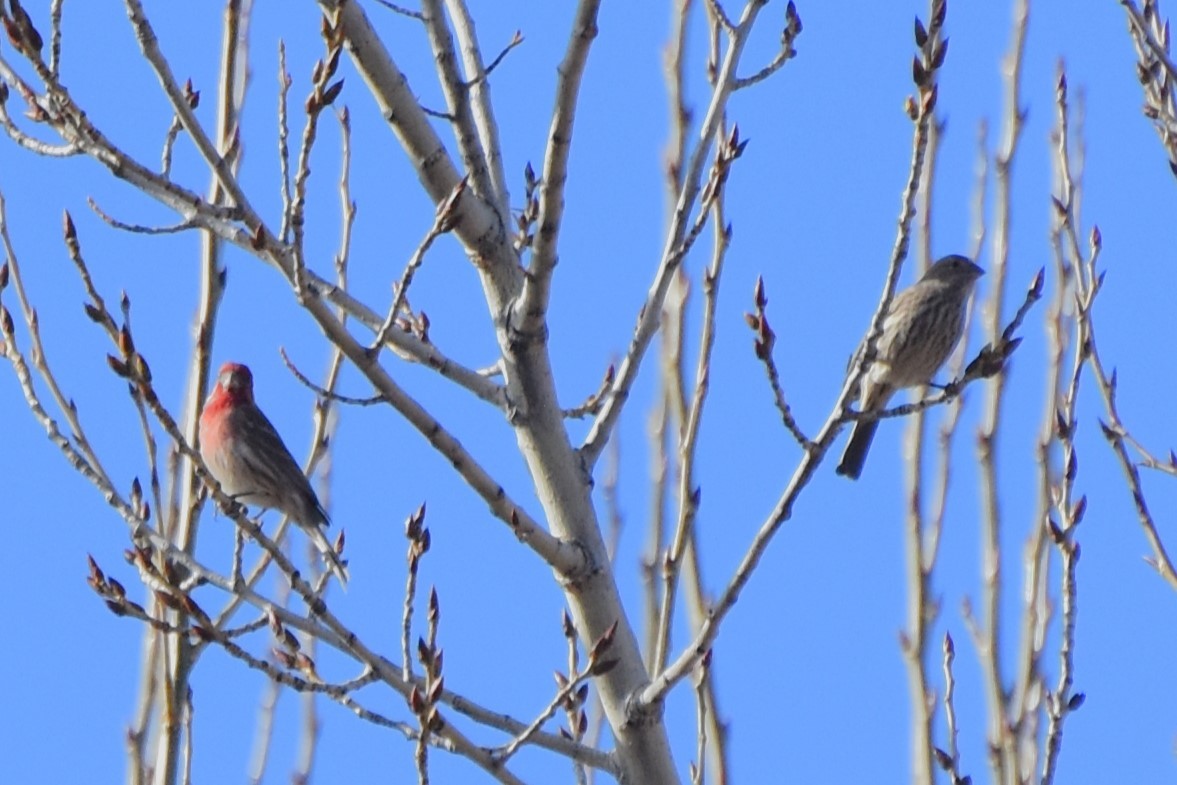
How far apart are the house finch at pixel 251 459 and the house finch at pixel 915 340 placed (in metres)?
2.44

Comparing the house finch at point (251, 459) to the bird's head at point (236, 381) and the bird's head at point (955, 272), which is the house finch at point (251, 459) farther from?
A: the bird's head at point (955, 272)

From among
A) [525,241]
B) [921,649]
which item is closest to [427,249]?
[525,241]

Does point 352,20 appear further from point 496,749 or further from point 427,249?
point 496,749

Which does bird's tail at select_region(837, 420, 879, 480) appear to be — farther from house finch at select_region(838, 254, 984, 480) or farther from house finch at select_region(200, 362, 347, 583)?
house finch at select_region(200, 362, 347, 583)

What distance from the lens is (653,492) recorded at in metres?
5.26

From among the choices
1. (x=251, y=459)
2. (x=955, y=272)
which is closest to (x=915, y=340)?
(x=955, y=272)

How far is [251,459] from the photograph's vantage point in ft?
24.0

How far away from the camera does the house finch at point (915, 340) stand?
7.32m

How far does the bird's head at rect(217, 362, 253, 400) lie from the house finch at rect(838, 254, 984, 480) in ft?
9.38

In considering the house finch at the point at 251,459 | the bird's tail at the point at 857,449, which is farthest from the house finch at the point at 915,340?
the house finch at the point at 251,459

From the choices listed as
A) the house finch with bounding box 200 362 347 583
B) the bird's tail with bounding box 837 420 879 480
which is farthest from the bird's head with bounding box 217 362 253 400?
the bird's tail with bounding box 837 420 879 480

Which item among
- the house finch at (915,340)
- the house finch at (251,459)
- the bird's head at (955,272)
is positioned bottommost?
the house finch at (251,459)

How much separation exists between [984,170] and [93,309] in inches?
144

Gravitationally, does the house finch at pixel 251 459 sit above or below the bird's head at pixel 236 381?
below
